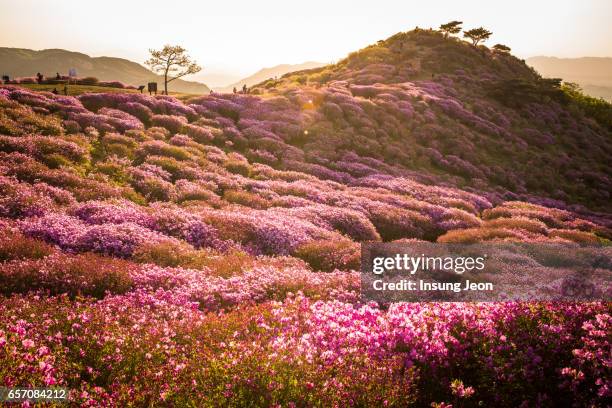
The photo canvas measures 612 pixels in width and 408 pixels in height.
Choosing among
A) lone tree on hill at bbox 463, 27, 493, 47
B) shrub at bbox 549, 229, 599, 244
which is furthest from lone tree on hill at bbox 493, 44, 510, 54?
shrub at bbox 549, 229, 599, 244

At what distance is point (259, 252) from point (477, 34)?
7380cm

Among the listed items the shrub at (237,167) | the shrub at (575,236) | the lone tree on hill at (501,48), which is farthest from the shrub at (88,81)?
the lone tree on hill at (501,48)

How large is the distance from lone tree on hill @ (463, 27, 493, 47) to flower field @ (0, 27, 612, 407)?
45.7m

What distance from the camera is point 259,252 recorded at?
1297cm

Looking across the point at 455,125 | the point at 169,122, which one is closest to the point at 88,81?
the point at 169,122

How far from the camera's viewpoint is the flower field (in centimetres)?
546

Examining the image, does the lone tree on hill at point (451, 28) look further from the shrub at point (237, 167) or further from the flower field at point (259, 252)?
the shrub at point (237, 167)

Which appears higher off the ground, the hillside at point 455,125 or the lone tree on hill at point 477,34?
the lone tree on hill at point 477,34

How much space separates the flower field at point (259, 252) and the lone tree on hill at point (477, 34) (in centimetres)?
4574

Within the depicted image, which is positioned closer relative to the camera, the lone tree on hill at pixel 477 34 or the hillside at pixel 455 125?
the hillside at pixel 455 125

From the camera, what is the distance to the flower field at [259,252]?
5457mm

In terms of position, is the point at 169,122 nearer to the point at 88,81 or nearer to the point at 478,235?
the point at 478,235

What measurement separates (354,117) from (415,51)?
37164 millimetres

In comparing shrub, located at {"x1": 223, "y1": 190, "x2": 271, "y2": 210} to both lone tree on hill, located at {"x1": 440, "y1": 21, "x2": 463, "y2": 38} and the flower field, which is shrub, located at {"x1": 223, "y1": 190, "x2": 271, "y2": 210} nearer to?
the flower field
